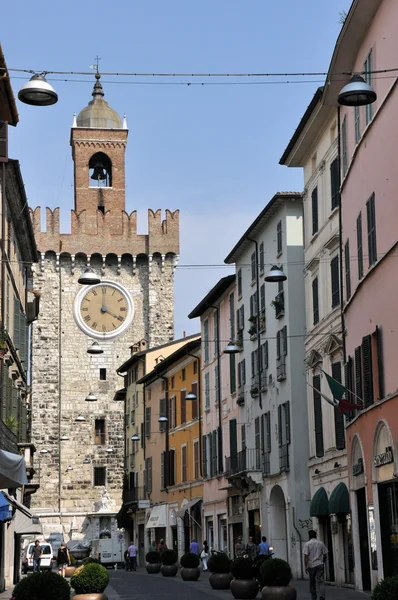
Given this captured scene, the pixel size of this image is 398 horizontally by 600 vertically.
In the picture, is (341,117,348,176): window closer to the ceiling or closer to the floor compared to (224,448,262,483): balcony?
closer to the ceiling

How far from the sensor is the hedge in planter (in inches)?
462

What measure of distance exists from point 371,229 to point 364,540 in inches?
274

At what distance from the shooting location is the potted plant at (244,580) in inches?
992

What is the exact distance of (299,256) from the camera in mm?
36719

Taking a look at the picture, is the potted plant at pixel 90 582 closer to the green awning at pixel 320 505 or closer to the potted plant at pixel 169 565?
the green awning at pixel 320 505

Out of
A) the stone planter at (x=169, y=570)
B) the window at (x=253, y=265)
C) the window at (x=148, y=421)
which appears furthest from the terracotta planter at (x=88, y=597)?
the window at (x=148, y=421)

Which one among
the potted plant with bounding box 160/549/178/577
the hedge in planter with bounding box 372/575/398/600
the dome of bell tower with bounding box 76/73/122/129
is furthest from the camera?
the dome of bell tower with bounding box 76/73/122/129

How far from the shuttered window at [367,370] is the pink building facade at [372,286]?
0.02 metres

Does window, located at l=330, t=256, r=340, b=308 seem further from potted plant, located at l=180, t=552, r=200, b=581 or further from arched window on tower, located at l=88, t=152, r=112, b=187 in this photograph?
arched window on tower, located at l=88, t=152, r=112, b=187

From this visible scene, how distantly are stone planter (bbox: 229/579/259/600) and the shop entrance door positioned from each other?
242 cm

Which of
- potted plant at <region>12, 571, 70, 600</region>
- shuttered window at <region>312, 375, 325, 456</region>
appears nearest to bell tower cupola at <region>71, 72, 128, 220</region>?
shuttered window at <region>312, 375, 325, 456</region>

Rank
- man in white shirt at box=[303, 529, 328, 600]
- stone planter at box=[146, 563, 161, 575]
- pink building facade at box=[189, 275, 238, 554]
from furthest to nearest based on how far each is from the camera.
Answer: stone planter at box=[146, 563, 161, 575], pink building facade at box=[189, 275, 238, 554], man in white shirt at box=[303, 529, 328, 600]

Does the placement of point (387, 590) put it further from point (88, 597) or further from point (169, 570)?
point (169, 570)

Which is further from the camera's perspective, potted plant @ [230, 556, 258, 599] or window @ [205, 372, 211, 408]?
window @ [205, 372, 211, 408]
